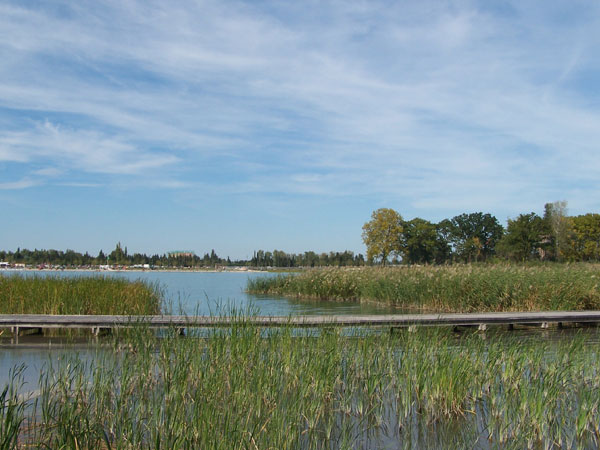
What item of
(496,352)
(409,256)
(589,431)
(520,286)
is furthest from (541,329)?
(409,256)

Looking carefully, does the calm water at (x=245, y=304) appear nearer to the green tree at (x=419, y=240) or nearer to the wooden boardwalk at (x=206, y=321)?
the wooden boardwalk at (x=206, y=321)

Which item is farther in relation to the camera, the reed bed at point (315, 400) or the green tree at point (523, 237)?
the green tree at point (523, 237)

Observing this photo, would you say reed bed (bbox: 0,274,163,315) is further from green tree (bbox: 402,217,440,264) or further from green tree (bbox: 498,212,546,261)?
green tree (bbox: 402,217,440,264)

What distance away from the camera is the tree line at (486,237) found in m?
55.2

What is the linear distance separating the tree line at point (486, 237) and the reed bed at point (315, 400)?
3735cm

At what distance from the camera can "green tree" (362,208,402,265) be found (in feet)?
209

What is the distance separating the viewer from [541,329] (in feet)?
49.6

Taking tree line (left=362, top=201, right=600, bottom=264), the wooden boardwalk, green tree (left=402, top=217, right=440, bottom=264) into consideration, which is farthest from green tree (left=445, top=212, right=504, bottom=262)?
the wooden boardwalk

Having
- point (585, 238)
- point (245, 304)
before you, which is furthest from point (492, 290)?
point (585, 238)

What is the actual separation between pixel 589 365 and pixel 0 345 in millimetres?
11945

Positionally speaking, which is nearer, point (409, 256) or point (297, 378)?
point (297, 378)

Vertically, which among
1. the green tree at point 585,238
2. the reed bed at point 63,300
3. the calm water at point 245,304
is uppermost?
the green tree at point 585,238

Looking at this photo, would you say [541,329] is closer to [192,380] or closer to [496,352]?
[496,352]

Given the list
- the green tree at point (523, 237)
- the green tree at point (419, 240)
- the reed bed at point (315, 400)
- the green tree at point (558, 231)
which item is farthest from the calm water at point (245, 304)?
the green tree at point (419, 240)
